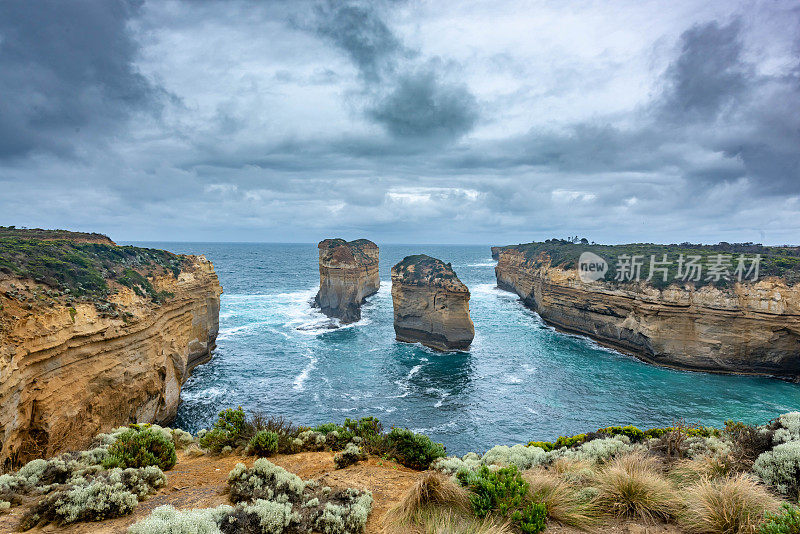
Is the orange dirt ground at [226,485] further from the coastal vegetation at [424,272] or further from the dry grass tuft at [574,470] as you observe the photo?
the coastal vegetation at [424,272]

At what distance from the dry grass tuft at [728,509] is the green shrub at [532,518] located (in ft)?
7.13

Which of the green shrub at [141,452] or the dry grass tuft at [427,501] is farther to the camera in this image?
the green shrub at [141,452]

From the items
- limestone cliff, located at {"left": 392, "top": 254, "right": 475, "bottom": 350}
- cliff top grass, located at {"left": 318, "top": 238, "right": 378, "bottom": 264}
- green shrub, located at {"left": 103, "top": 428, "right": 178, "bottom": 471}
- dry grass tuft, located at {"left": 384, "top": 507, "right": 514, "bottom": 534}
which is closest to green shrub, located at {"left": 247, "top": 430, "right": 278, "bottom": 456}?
green shrub, located at {"left": 103, "top": 428, "right": 178, "bottom": 471}

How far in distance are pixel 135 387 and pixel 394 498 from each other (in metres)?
17.4

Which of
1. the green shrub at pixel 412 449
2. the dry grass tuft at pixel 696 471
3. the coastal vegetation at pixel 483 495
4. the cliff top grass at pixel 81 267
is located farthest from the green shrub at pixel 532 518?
the cliff top grass at pixel 81 267

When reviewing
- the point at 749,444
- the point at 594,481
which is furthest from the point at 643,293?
the point at 594,481

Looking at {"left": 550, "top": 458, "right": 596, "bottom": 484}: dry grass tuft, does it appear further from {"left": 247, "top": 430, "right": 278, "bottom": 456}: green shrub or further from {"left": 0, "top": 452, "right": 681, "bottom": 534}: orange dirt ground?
{"left": 247, "top": 430, "right": 278, "bottom": 456}: green shrub

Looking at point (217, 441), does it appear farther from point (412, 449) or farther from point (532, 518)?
point (532, 518)

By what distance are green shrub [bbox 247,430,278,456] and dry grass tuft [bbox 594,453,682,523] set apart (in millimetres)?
8438

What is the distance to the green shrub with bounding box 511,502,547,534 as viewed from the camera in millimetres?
5472

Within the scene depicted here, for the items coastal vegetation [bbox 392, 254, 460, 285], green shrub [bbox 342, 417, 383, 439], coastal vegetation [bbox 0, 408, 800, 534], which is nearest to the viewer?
coastal vegetation [bbox 0, 408, 800, 534]

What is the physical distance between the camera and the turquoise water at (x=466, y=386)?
25.1 m

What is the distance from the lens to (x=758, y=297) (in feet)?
110

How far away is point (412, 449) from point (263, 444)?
4.36m
